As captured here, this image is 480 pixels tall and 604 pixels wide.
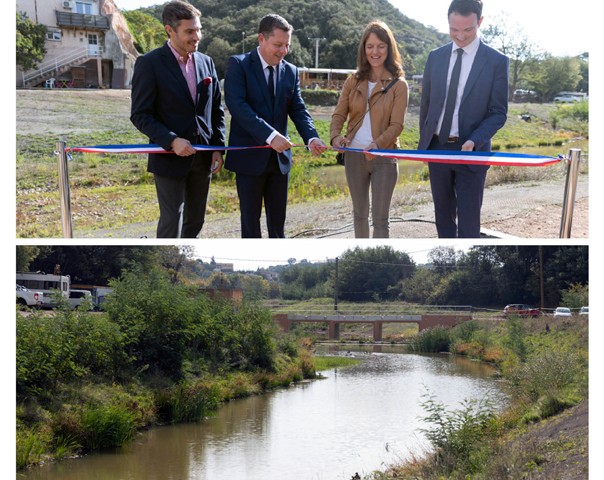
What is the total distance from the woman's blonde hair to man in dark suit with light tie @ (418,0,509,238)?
0.21 m

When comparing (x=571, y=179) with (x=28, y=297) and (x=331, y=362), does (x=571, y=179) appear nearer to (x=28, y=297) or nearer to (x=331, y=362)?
(x=28, y=297)

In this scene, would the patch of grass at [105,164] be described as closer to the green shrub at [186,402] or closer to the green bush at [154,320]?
the green bush at [154,320]

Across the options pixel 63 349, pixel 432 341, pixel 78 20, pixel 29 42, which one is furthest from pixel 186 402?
pixel 78 20

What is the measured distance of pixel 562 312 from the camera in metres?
9.54

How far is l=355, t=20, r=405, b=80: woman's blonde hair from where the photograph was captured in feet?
15.6

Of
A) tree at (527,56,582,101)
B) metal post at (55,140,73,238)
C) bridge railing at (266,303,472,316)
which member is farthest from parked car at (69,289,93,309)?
tree at (527,56,582,101)

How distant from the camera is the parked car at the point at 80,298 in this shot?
398 inches

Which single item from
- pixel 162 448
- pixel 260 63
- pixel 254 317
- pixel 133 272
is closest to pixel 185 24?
pixel 260 63

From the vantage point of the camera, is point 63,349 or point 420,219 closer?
point 420,219

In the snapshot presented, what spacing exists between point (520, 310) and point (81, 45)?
12.9 m

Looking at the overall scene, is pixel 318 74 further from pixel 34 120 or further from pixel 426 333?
pixel 34 120

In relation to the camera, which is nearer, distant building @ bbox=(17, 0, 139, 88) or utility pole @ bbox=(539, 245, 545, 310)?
utility pole @ bbox=(539, 245, 545, 310)

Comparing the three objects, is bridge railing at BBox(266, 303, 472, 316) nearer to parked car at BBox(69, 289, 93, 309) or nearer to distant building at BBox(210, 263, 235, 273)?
distant building at BBox(210, 263, 235, 273)

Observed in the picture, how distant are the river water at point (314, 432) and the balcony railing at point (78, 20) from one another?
31.7ft
